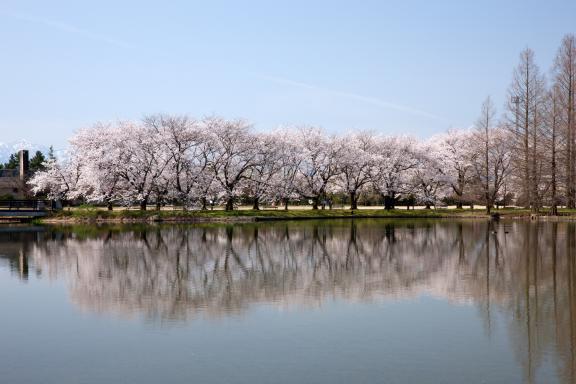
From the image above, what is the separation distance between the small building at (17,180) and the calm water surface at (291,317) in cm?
6179

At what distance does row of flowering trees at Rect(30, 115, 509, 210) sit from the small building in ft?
53.9

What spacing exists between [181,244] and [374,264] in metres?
12.0

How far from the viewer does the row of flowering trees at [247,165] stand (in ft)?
184

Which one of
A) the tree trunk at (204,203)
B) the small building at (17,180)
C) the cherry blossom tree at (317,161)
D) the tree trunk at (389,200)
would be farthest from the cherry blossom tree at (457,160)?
the small building at (17,180)

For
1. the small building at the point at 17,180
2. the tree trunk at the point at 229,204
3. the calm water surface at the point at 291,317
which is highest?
the small building at the point at 17,180

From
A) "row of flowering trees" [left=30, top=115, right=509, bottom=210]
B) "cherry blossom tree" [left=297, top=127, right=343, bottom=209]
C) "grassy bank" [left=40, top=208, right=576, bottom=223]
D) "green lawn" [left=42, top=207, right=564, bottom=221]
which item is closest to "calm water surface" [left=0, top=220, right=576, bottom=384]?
"grassy bank" [left=40, top=208, right=576, bottom=223]

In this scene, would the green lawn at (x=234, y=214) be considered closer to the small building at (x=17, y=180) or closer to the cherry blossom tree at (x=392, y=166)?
the cherry blossom tree at (x=392, y=166)

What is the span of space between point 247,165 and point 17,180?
44.5m

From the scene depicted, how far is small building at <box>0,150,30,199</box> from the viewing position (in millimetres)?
82375

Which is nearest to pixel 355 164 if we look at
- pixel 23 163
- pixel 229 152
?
pixel 229 152

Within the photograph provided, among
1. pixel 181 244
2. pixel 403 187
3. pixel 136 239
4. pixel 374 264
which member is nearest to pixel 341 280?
pixel 374 264

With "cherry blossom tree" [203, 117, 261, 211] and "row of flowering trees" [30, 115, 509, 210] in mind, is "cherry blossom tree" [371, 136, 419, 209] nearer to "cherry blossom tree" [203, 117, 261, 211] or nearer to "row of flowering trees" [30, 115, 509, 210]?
"row of flowering trees" [30, 115, 509, 210]

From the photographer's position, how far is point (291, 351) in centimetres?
1032

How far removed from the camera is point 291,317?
42.4ft
